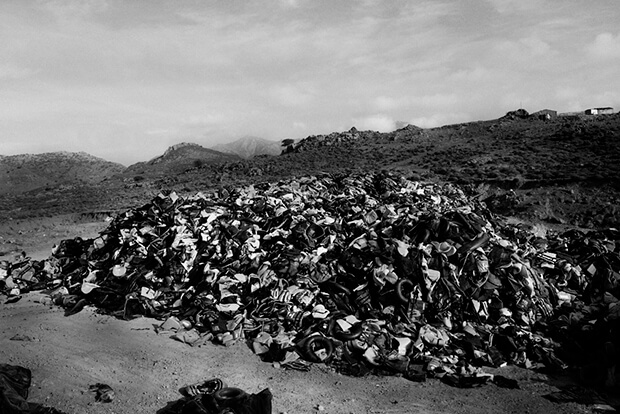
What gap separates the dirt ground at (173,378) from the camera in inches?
237

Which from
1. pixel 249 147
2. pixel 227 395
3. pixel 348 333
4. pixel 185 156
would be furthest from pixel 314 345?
pixel 249 147

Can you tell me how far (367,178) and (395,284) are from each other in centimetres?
857

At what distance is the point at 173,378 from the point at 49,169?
179 feet

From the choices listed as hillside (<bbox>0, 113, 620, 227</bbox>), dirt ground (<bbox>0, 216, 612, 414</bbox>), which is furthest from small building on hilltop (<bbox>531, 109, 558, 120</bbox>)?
dirt ground (<bbox>0, 216, 612, 414</bbox>)

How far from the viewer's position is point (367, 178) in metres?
16.3

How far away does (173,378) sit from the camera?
6.61 m

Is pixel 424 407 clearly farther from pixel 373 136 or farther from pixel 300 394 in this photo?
pixel 373 136

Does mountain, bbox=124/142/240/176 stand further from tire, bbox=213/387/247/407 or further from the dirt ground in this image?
tire, bbox=213/387/247/407

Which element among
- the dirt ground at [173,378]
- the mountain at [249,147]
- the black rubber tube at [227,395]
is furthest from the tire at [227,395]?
the mountain at [249,147]

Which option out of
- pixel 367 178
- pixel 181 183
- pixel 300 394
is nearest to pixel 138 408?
pixel 300 394

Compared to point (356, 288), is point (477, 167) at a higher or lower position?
higher

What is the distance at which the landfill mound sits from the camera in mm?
7188

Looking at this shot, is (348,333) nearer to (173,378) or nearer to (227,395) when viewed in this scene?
(227,395)

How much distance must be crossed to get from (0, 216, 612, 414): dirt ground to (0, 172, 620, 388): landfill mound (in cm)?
27
